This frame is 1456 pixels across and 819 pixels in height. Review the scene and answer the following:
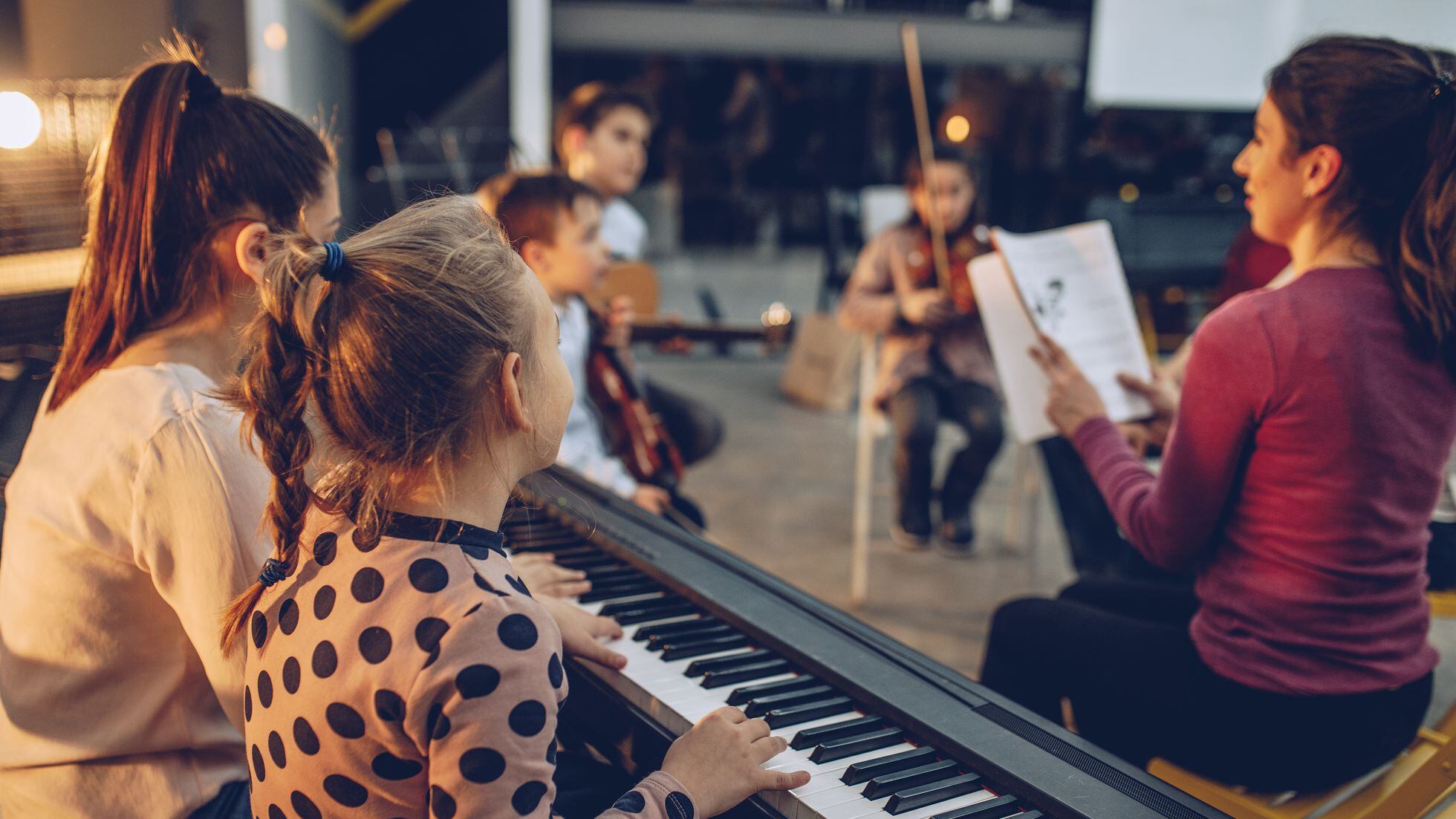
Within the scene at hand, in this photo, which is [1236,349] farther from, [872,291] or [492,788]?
[872,291]

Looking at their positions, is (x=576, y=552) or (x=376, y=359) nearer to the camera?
(x=376, y=359)

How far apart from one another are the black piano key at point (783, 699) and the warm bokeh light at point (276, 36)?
Result: 435 cm

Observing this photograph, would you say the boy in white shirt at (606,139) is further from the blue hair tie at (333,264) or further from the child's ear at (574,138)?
the blue hair tie at (333,264)

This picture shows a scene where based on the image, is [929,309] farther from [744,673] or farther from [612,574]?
[744,673]

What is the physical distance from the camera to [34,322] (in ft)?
7.20

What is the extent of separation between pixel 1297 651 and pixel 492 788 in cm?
92

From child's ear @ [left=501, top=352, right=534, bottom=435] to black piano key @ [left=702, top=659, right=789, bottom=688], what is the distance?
0.34 m

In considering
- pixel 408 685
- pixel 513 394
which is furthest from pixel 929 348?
pixel 408 685

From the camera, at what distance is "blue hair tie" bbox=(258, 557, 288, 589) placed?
85 cm

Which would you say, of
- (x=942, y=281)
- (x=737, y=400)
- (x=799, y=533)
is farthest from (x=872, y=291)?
(x=737, y=400)

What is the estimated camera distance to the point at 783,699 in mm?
996

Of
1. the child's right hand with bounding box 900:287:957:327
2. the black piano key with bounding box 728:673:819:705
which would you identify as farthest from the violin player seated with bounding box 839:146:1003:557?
the black piano key with bounding box 728:673:819:705

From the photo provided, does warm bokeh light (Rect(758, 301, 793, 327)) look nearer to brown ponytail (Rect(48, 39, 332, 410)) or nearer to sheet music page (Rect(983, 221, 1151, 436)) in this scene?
sheet music page (Rect(983, 221, 1151, 436))

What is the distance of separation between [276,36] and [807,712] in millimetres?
4554
